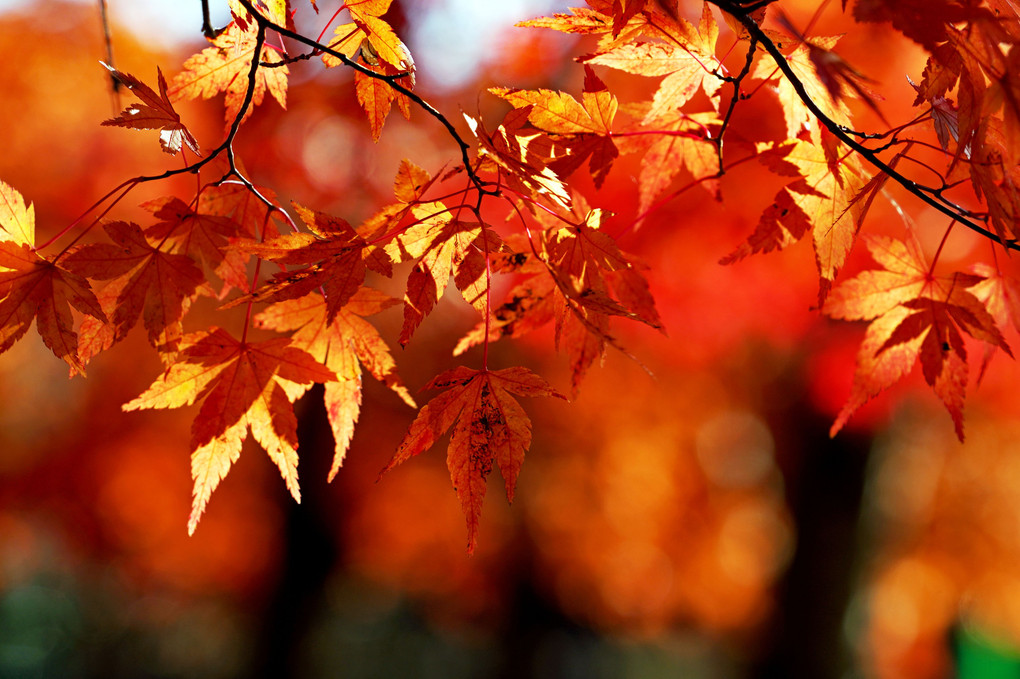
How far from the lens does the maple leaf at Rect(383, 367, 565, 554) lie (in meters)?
0.93

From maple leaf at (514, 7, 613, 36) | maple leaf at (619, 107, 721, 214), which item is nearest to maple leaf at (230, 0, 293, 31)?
maple leaf at (514, 7, 613, 36)

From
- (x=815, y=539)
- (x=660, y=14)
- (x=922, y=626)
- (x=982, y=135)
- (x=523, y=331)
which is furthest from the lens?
(x=922, y=626)

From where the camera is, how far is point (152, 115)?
3.11ft

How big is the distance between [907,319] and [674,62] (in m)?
0.60

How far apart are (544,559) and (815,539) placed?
5193 millimetres

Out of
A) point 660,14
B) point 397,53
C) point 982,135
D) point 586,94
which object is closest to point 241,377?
point 397,53

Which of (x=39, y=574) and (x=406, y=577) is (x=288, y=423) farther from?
(x=39, y=574)

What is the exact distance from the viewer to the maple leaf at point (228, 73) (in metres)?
1.11

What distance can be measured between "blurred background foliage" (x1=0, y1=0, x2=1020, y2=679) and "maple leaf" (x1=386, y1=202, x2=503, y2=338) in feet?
15.9

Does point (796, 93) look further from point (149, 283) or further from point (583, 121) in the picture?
point (149, 283)

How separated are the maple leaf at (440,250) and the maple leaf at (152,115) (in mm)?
310

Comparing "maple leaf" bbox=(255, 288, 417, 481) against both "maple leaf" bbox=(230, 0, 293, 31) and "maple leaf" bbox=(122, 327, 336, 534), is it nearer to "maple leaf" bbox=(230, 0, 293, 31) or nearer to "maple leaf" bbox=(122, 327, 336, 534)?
"maple leaf" bbox=(122, 327, 336, 534)

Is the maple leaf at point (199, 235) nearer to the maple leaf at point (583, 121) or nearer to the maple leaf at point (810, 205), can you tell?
the maple leaf at point (583, 121)

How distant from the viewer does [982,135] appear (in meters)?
0.77
